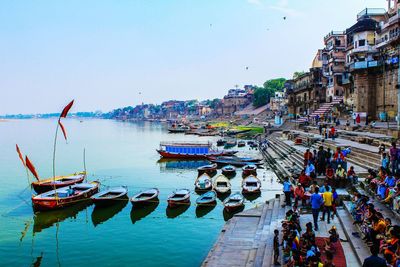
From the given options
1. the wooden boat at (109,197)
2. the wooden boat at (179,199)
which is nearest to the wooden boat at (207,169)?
the wooden boat at (109,197)

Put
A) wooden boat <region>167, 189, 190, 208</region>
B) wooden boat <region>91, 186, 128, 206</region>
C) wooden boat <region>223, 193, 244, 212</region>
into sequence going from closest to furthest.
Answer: wooden boat <region>223, 193, 244, 212</region> → wooden boat <region>167, 189, 190, 208</region> → wooden boat <region>91, 186, 128, 206</region>

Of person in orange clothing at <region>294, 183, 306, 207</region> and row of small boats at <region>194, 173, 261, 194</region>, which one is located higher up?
person in orange clothing at <region>294, 183, 306, 207</region>

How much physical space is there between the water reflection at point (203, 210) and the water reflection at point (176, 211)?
2.89ft

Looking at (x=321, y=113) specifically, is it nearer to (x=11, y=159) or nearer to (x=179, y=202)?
(x=179, y=202)

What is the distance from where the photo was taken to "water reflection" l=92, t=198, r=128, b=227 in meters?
23.2

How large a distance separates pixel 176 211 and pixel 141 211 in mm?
2284

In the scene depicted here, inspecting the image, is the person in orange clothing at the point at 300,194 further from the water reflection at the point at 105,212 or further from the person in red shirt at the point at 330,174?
the water reflection at the point at 105,212

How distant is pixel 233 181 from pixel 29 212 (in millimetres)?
17457

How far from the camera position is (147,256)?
56.8 feet

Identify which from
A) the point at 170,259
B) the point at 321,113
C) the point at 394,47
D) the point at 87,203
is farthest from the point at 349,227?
the point at 321,113

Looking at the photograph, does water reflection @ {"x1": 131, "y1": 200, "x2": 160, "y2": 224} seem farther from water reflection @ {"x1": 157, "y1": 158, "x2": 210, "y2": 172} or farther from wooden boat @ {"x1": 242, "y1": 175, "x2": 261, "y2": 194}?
water reflection @ {"x1": 157, "y1": 158, "x2": 210, "y2": 172}

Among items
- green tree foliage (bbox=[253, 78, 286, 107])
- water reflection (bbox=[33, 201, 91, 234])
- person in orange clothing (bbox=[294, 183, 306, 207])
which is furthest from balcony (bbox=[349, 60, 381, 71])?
green tree foliage (bbox=[253, 78, 286, 107])

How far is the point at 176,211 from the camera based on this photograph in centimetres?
2417

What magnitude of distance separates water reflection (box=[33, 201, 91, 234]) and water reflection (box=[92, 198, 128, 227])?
1264 mm
